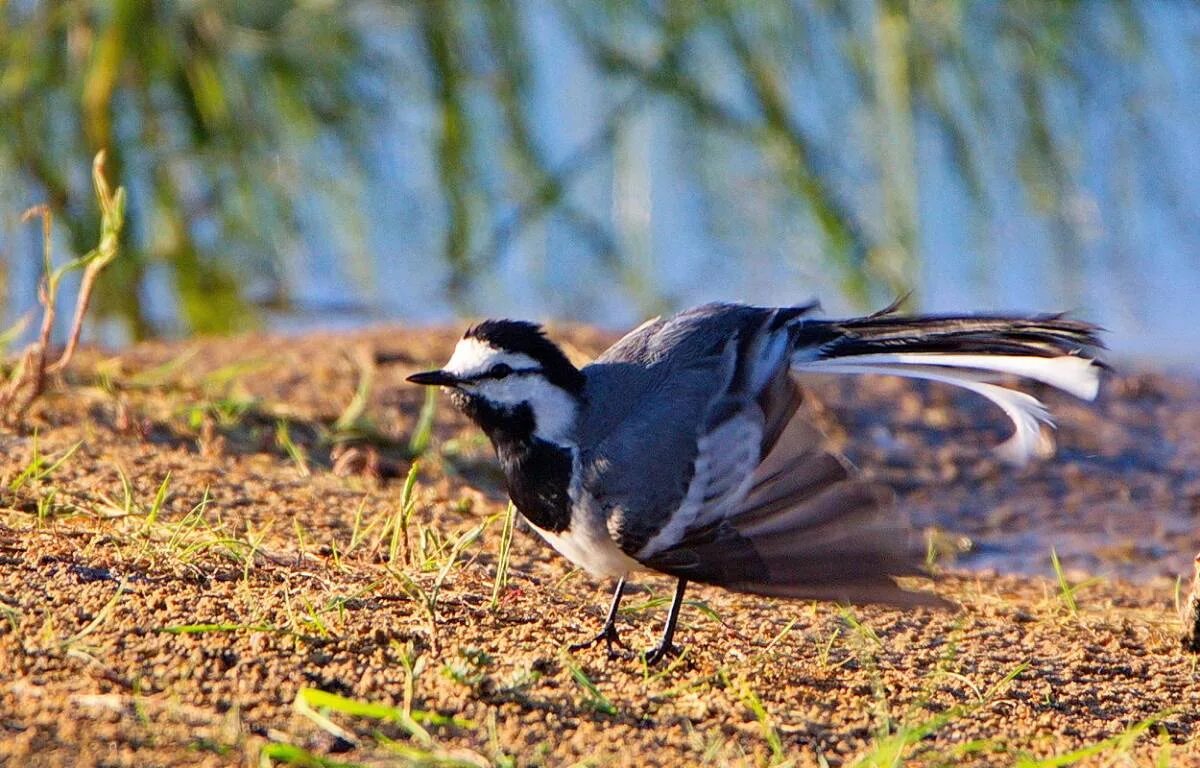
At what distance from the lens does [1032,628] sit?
337 cm

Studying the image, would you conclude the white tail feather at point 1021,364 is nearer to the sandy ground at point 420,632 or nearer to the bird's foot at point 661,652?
the sandy ground at point 420,632

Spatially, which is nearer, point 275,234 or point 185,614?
point 185,614

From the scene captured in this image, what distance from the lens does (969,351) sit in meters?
3.37

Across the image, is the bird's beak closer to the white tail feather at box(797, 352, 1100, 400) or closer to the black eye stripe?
the black eye stripe

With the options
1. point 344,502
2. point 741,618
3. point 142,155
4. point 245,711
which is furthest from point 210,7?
point 245,711

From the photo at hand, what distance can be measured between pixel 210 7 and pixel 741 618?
16.9ft

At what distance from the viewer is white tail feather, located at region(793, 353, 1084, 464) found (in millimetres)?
3178

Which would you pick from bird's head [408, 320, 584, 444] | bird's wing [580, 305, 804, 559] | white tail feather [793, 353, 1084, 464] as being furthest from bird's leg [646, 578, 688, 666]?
white tail feather [793, 353, 1084, 464]

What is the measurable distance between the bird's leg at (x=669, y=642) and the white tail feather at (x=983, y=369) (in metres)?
0.71

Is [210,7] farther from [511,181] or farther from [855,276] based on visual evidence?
[855,276]

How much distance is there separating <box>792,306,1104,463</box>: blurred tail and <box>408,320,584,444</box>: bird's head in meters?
0.57

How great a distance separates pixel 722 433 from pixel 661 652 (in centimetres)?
54

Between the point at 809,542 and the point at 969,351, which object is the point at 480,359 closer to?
the point at 809,542

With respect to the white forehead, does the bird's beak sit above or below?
below
